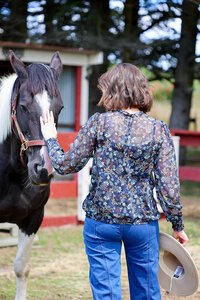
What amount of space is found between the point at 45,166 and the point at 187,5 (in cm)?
845

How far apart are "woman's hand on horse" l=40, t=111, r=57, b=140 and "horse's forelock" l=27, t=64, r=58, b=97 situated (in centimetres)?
31

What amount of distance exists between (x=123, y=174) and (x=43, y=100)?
813mm

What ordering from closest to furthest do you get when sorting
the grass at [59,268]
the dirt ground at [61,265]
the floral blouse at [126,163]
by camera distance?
the floral blouse at [126,163]
the grass at [59,268]
the dirt ground at [61,265]

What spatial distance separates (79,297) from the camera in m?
4.37

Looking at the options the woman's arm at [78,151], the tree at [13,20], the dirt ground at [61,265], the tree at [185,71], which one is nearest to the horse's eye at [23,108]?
the woman's arm at [78,151]

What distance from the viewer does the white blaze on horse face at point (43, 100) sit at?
327 centimetres

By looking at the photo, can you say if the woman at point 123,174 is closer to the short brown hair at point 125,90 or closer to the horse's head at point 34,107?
the short brown hair at point 125,90

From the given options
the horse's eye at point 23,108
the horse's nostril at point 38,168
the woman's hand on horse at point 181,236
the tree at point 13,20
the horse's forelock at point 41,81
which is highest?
the tree at point 13,20

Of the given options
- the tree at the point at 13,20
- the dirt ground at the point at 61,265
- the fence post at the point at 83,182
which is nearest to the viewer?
the dirt ground at the point at 61,265

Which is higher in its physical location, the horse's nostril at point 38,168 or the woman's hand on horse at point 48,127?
the woman's hand on horse at point 48,127

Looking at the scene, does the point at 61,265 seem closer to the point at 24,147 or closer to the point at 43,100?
the point at 24,147

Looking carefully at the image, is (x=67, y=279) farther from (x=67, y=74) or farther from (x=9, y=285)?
(x=67, y=74)

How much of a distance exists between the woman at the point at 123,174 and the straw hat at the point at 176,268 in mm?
104

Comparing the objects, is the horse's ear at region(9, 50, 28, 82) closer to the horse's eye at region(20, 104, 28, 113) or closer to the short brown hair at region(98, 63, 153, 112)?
the horse's eye at region(20, 104, 28, 113)
